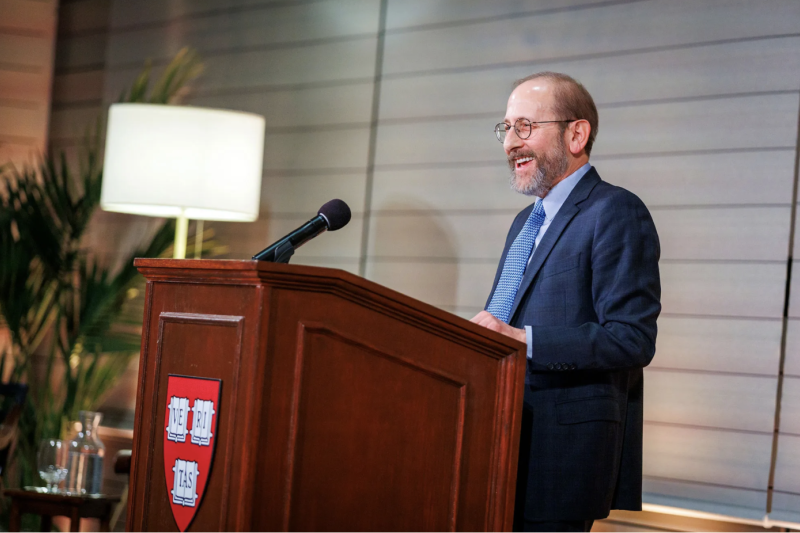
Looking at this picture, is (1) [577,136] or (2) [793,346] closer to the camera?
(1) [577,136]

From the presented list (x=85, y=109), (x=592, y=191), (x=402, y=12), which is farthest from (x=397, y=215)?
(x=85, y=109)

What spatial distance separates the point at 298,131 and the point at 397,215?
78cm

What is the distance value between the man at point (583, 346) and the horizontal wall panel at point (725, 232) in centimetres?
129

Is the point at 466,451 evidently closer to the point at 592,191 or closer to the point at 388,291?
the point at 388,291

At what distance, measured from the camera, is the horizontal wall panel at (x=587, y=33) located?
3.30 metres

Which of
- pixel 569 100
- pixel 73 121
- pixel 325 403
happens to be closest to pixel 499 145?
pixel 569 100

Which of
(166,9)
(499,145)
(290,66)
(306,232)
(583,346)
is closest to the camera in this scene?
(306,232)

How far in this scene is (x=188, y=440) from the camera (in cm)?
156

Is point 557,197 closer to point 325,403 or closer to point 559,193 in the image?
point 559,193

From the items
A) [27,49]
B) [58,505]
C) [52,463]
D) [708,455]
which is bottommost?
[58,505]

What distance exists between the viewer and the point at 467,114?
3.99 m

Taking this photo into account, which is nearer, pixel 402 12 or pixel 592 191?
pixel 592 191

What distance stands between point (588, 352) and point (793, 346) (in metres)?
1.59

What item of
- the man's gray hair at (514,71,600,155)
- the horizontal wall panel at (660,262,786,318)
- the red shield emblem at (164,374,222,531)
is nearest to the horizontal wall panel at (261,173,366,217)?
the horizontal wall panel at (660,262,786,318)
